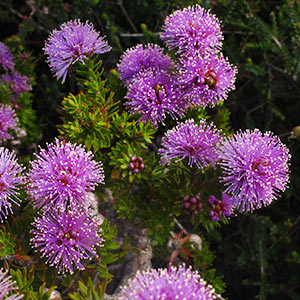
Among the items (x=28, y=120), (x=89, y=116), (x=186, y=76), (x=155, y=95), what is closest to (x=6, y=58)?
(x=28, y=120)

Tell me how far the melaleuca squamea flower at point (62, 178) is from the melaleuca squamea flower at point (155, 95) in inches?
15.6

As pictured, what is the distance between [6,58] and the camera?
258 centimetres

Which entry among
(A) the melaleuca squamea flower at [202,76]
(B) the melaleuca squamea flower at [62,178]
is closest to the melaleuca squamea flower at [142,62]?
(A) the melaleuca squamea flower at [202,76]

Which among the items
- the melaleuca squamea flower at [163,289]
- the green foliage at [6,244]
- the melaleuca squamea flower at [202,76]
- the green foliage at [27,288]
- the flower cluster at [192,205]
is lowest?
the green foliage at [27,288]

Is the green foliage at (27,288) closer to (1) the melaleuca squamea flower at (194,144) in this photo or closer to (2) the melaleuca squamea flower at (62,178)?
(2) the melaleuca squamea flower at (62,178)

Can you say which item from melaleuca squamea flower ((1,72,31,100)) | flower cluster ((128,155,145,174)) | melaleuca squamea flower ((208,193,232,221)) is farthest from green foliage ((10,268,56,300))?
melaleuca squamea flower ((1,72,31,100))

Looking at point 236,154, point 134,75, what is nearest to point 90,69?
point 134,75

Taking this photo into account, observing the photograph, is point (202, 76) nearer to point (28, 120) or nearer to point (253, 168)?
point (253, 168)

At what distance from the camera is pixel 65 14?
2.79 meters

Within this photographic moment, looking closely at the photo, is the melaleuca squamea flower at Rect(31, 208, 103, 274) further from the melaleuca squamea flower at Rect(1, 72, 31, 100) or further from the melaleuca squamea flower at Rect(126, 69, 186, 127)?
the melaleuca squamea flower at Rect(1, 72, 31, 100)

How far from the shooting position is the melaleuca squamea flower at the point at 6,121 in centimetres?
233

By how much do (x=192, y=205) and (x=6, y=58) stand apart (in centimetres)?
173

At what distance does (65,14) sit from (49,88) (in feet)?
1.92

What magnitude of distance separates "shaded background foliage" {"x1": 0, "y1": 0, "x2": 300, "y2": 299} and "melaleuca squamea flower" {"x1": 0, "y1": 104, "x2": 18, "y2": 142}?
0.32 metres
